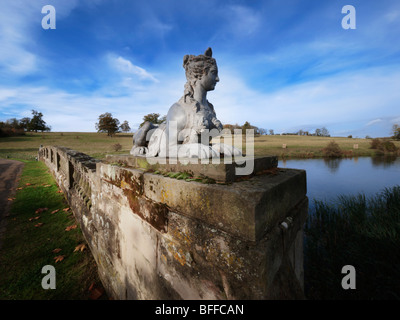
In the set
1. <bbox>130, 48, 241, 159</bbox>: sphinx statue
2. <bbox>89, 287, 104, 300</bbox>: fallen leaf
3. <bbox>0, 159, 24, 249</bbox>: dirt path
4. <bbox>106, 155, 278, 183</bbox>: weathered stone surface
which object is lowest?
<bbox>89, 287, 104, 300</bbox>: fallen leaf

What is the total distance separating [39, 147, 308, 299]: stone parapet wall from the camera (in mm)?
935

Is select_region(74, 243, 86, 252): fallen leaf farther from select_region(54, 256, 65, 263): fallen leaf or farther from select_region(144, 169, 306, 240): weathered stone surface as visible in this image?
select_region(144, 169, 306, 240): weathered stone surface

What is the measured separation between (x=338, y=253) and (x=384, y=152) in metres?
26.1

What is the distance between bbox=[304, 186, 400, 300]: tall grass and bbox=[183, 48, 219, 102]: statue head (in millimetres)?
4652

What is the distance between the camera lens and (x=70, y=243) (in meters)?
3.65

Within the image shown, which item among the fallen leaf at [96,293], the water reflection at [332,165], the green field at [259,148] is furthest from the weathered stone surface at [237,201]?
the water reflection at [332,165]

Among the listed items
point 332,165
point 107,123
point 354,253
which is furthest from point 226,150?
point 107,123

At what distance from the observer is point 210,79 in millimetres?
2254

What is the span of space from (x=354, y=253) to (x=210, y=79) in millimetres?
5345

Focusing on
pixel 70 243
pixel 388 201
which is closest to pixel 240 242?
pixel 70 243

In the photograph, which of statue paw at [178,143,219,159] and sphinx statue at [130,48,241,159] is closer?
statue paw at [178,143,219,159]

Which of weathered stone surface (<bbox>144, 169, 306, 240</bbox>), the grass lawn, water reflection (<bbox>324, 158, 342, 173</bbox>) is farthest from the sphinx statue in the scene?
water reflection (<bbox>324, 158, 342, 173</bbox>)

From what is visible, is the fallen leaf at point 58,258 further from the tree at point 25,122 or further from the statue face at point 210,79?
the tree at point 25,122
